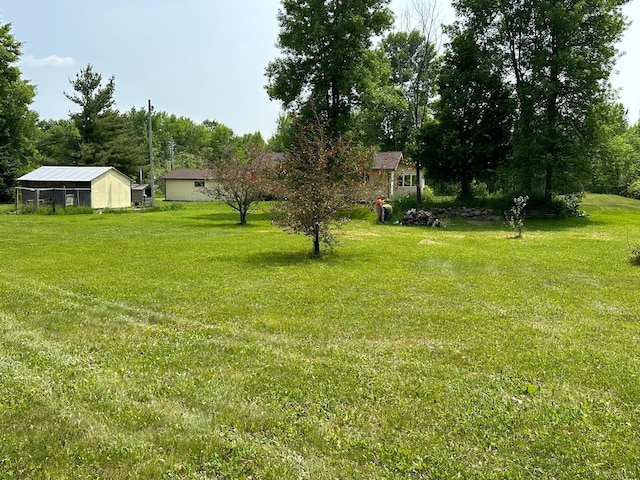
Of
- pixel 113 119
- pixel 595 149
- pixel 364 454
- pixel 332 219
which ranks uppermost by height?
pixel 113 119

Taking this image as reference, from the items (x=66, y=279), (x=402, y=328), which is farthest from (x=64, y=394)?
(x=66, y=279)

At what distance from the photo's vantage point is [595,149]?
838 inches

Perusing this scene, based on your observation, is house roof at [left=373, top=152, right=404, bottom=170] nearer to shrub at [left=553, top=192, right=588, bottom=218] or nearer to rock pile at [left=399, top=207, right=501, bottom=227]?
rock pile at [left=399, top=207, right=501, bottom=227]

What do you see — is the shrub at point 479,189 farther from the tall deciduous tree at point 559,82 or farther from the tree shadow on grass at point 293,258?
the tree shadow on grass at point 293,258

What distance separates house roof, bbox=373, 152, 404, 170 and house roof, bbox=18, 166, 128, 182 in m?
19.9

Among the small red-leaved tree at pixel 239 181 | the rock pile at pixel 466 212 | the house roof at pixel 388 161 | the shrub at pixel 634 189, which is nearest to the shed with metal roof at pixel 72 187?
the small red-leaved tree at pixel 239 181

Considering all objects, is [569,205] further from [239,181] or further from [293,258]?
[293,258]

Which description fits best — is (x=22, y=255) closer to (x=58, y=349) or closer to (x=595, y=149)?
(x=58, y=349)

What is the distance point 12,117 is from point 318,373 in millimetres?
43578

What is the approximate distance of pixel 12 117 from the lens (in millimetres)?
37250

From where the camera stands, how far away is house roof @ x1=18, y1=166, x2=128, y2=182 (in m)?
27.4

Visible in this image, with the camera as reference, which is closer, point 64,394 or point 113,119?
point 64,394

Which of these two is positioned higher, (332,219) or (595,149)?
(595,149)

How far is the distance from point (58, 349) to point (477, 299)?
5524 mm
